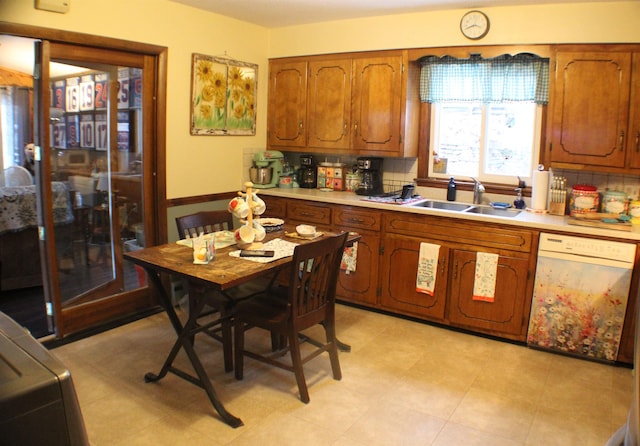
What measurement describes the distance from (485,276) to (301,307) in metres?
1.54

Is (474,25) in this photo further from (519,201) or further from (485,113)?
(519,201)

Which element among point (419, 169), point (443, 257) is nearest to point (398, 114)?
point (419, 169)

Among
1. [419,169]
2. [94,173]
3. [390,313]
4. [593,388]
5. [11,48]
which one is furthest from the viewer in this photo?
[419,169]

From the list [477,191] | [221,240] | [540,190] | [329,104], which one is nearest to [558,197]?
[540,190]

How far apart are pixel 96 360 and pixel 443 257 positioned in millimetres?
2469

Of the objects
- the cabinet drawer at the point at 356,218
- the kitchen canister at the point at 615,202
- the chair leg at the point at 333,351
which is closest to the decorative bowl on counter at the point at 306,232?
the chair leg at the point at 333,351

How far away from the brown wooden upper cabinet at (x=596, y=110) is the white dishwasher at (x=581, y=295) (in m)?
0.63

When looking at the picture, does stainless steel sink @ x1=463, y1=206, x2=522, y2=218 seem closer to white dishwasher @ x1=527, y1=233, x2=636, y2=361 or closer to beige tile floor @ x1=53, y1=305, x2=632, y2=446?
white dishwasher @ x1=527, y1=233, x2=636, y2=361

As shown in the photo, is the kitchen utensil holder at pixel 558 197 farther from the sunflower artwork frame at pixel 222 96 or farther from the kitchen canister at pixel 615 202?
the sunflower artwork frame at pixel 222 96

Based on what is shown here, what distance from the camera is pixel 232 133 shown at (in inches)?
182

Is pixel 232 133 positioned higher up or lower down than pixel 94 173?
higher up

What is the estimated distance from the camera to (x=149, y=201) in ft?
13.2

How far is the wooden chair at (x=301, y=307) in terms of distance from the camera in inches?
108

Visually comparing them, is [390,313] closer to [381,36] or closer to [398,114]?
[398,114]
